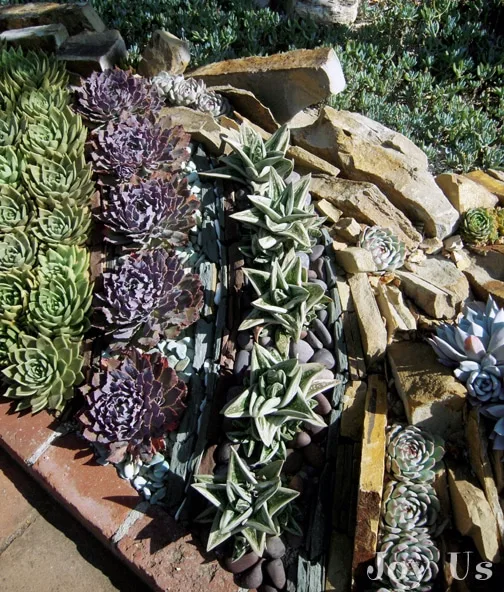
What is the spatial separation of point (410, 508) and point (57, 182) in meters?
2.26

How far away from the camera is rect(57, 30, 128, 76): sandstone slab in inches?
141

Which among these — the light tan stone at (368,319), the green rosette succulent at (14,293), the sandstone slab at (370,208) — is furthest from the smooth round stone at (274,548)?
the sandstone slab at (370,208)

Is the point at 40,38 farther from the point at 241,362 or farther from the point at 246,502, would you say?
the point at 246,502

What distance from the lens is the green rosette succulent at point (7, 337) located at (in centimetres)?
261

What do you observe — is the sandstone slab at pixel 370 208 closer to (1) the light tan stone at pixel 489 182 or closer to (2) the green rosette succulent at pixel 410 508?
(1) the light tan stone at pixel 489 182

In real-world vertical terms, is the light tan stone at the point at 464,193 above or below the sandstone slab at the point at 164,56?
below

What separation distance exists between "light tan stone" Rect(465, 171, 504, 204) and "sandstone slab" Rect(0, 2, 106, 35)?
2.85m

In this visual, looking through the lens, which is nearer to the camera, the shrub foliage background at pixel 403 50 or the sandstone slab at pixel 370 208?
the sandstone slab at pixel 370 208

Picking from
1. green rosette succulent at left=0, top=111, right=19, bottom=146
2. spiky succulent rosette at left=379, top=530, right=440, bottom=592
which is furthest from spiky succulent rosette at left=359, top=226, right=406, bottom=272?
green rosette succulent at left=0, top=111, right=19, bottom=146

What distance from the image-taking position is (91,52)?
363 centimetres

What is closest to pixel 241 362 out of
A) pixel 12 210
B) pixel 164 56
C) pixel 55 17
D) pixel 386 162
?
pixel 12 210

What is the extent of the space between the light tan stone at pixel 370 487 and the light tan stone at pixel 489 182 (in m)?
1.73

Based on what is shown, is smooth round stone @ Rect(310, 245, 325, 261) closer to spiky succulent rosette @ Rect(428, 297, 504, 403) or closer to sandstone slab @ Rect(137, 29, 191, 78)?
spiky succulent rosette @ Rect(428, 297, 504, 403)

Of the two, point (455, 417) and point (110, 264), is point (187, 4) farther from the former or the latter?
point (455, 417)
